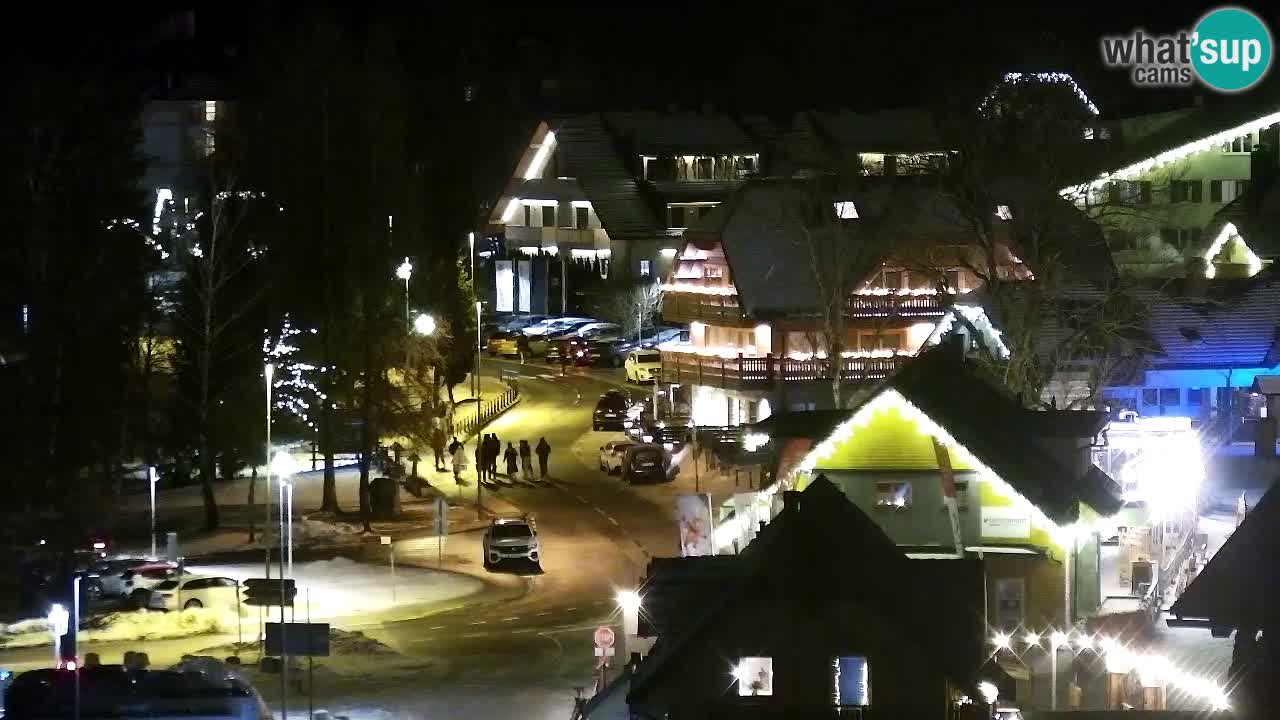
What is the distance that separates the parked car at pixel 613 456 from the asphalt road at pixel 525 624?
346mm

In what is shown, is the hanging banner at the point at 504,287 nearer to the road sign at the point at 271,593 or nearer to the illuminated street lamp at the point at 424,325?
the illuminated street lamp at the point at 424,325

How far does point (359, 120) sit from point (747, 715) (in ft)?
143

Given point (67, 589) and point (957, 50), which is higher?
point (957, 50)

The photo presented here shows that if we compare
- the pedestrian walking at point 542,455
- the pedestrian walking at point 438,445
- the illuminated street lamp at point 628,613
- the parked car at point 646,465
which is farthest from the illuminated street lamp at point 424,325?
Result: the illuminated street lamp at point 628,613

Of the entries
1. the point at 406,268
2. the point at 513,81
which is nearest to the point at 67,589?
the point at 406,268

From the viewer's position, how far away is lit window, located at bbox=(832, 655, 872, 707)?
68.3 ft

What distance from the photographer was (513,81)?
11712 centimetres

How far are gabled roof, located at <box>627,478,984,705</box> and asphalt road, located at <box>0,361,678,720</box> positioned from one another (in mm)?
10412

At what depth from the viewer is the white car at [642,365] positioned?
77.1 meters

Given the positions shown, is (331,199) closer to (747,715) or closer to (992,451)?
(992,451)

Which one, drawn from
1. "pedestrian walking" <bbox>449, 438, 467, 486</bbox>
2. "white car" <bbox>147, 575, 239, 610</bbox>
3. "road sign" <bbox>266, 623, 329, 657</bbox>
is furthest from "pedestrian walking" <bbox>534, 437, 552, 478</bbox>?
"road sign" <bbox>266, 623, 329, 657</bbox>

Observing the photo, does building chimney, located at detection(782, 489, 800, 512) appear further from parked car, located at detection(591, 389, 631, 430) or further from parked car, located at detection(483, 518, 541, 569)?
parked car, located at detection(591, 389, 631, 430)

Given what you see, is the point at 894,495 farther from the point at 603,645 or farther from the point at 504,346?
the point at 504,346

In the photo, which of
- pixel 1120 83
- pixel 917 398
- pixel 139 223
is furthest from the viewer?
pixel 1120 83
